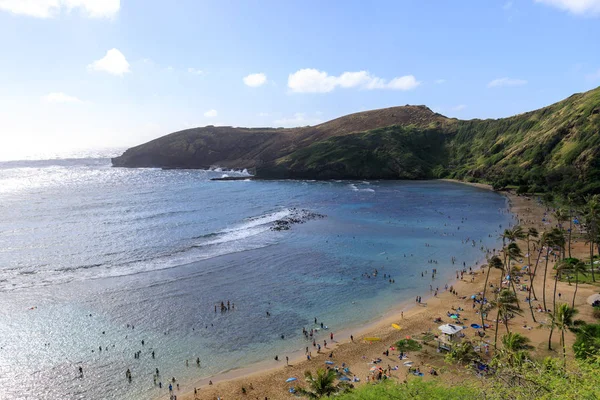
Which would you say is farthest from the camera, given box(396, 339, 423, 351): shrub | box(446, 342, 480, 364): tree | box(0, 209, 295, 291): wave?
box(0, 209, 295, 291): wave

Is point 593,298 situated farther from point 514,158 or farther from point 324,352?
point 514,158

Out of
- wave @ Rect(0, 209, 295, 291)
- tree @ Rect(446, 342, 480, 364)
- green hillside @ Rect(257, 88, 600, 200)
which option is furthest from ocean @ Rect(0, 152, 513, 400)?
green hillside @ Rect(257, 88, 600, 200)

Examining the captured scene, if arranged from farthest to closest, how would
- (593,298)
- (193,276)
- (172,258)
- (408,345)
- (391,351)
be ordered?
(172,258) < (193,276) < (593,298) < (408,345) < (391,351)

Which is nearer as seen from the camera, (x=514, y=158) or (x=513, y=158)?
(x=514, y=158)

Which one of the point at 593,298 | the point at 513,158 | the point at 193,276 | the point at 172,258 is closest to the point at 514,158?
the point at 513,158

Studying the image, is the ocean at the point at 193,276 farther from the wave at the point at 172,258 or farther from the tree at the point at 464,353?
the tree at the point at 464,353

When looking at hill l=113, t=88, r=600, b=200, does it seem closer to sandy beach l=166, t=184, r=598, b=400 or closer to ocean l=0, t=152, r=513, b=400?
ocean l=0, t=152, r=513, b=400

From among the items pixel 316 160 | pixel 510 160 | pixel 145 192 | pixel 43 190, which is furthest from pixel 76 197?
pixel 510 160

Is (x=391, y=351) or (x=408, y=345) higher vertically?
(x=408, y=345)
